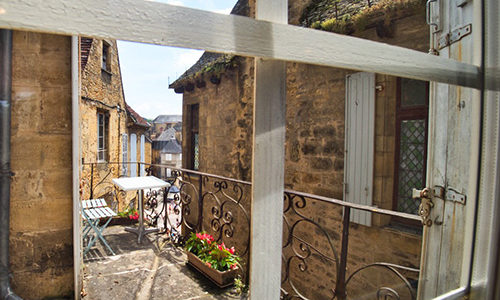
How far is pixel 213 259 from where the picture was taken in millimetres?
A: 2883

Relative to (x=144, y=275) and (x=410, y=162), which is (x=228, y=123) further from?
(x=144, y=275)

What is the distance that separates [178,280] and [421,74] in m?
2.75

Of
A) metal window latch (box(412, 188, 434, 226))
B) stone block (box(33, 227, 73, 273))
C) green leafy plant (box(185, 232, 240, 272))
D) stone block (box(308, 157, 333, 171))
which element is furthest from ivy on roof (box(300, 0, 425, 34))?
stone block (box(33, 227, 73, 273))

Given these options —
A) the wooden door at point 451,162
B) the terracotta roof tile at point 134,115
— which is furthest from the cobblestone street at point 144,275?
the terracotta roof tile at point 134,115

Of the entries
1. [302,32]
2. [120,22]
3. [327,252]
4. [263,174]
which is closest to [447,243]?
[263,174]

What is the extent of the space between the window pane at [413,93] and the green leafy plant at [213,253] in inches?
116

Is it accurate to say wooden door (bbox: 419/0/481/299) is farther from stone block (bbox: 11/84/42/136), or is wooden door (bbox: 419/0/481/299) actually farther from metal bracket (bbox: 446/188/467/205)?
stone block (bbox: 11/84/42/136)

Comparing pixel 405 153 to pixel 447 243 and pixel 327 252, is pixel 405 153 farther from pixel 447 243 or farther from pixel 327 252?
pixel 447 243

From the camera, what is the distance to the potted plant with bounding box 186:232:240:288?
8.78 ft

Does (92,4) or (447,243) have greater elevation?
(92,4)

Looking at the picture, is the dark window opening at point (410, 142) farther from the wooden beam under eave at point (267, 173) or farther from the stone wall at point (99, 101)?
the stone wall at point (99, 101)

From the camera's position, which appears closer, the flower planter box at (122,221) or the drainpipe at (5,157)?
the drainpipe at (5,157)

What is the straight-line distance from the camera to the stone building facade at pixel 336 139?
11.6ft

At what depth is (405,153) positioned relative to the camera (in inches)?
145
